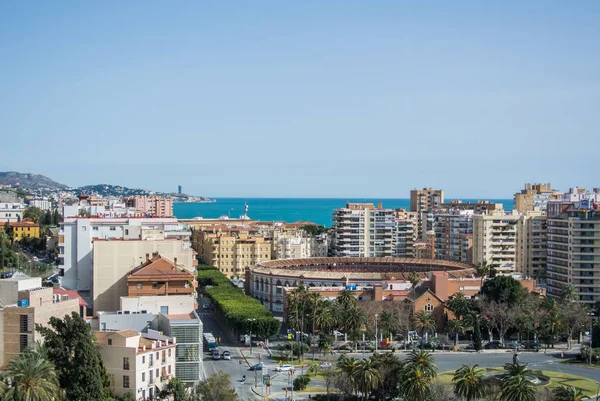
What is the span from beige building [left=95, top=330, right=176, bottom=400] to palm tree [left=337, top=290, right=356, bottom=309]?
2791cm

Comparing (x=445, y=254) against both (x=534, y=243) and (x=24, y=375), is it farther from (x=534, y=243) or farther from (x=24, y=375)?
(x=24, y=375)

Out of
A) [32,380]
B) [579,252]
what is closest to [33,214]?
[579,252]

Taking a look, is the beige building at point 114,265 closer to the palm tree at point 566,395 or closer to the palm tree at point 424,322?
the palm tree at point 424,322

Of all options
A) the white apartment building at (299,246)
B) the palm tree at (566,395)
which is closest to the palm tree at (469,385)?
the palm tree at (566,395)

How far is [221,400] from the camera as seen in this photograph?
53.1 meters

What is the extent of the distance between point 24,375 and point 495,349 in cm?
5185

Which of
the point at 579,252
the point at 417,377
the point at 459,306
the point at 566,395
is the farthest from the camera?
the point at 579,252

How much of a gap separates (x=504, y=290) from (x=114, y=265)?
1674 inches

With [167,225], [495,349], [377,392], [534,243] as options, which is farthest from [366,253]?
[377,392]

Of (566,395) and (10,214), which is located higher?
(10,214)

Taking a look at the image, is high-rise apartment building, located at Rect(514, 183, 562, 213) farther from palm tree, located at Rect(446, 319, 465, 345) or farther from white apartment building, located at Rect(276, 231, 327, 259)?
palm tree, located at Rect(446, 319, 465, 345)

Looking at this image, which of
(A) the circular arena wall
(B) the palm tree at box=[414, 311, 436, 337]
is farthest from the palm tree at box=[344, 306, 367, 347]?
(A) the circular arena wall

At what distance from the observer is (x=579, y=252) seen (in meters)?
106

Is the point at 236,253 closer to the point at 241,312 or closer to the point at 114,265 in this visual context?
the point at 241,312
